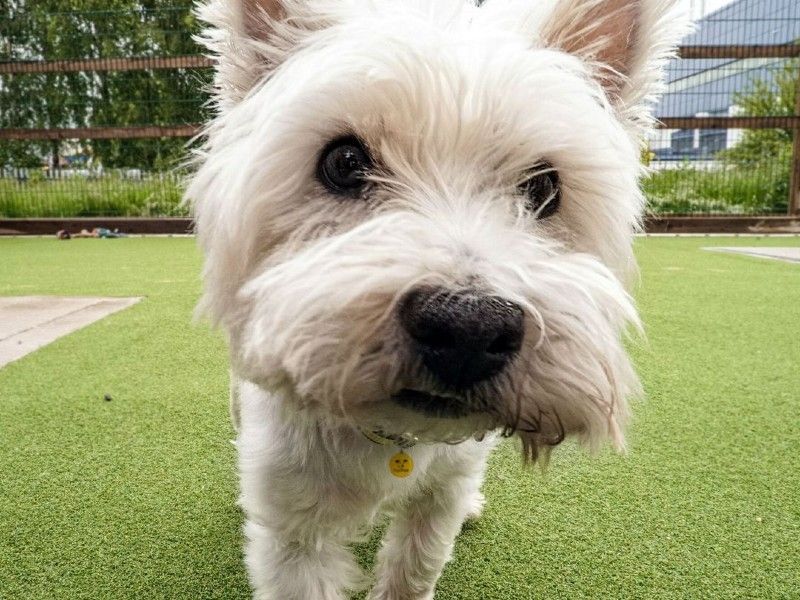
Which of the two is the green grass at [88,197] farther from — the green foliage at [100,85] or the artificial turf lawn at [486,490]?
the artificial turf lawn at [486,490]

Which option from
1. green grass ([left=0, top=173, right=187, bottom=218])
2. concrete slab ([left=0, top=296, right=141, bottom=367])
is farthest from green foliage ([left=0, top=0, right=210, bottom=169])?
concrete slab ([left=0, top=296, right=141, bottom=367])

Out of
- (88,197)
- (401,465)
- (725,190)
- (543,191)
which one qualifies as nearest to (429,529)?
(401,465)

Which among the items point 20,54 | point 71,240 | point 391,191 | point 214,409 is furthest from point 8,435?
point 20,54

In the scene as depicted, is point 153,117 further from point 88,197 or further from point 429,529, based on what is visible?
point 429,529

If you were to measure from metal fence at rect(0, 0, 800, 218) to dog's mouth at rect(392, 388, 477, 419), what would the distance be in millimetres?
10384

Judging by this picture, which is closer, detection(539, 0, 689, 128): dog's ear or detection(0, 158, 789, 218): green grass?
detection(539, 0, 689, 128): dog's ear

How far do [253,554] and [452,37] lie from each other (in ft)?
4.26

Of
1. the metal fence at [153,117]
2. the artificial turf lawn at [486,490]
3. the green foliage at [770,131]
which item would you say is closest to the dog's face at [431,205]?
the artificial turf lawn at [486,490]

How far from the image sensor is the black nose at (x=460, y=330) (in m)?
0.94

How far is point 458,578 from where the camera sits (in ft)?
6.17

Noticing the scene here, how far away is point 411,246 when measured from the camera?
1.08 metres

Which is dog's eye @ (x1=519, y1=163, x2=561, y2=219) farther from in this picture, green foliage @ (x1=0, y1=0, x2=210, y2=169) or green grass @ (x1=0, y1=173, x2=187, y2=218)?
green grass @ (x1=0, y1=173, x2=187, y2=218)

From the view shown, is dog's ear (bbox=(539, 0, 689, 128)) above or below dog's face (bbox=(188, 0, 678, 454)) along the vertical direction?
above

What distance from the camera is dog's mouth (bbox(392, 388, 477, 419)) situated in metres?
1.02
